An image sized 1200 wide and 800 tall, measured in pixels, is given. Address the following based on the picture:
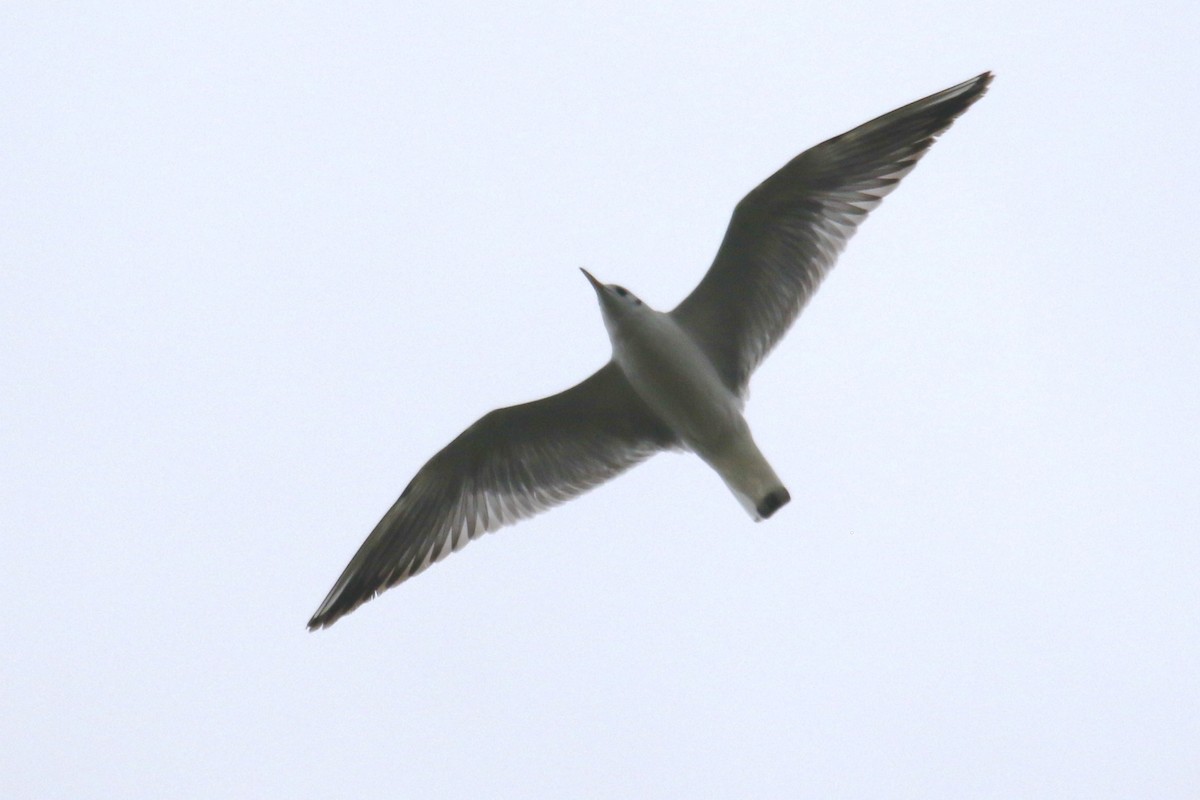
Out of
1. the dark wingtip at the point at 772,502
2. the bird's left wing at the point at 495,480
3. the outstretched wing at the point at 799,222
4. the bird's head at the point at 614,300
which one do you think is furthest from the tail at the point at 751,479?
the bird's head at the point at 614,300

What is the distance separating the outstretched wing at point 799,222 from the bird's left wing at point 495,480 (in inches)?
34.0

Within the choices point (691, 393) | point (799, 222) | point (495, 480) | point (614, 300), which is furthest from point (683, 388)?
point (495, 480)

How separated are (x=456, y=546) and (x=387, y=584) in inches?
22.1

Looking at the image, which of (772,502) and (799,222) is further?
(799,222)

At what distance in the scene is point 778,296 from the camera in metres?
9.73

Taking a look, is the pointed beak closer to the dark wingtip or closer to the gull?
the gull

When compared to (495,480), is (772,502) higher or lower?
lower

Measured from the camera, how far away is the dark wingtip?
9.34 metres

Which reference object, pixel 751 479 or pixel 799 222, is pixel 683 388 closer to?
pixel 751 479

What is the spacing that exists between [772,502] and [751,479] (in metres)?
0.21

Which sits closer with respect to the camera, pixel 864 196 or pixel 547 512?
pixel 864 196

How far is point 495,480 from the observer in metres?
10.1

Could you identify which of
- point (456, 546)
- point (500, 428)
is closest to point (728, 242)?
point (500, 428)

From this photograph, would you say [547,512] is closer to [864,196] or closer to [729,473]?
[729,473]
